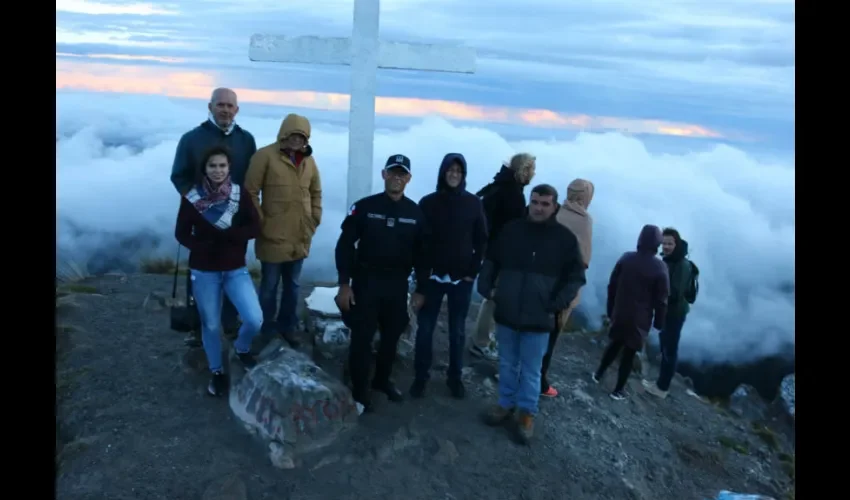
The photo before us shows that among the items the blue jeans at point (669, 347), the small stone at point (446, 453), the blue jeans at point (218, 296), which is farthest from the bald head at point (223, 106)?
the blue jeans at point (669, 347)

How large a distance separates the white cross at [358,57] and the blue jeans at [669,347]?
10.9 feet

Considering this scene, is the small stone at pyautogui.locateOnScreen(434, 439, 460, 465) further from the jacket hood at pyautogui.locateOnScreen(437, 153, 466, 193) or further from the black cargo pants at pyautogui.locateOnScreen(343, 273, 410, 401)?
the jacket hood at pyautogui.locateOnScreen(437, 153, 466, 193)

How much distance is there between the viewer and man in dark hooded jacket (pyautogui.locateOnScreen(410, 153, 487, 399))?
4.79 meters

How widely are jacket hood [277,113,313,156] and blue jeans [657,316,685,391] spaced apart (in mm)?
3962

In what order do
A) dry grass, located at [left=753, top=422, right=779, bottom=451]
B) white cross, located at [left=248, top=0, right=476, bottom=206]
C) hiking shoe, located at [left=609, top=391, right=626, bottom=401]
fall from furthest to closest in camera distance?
dry grass, located at [left=753, top=422, right=779, bottom=451] < hiking shoe, located at [left=609, top=391, right=626, bottom=401] < white cross, located at [left=248, top=0, right=476, bottom=206]

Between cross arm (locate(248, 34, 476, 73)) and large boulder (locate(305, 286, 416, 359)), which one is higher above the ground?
cross arm (locate(248, 34, 476, 73))

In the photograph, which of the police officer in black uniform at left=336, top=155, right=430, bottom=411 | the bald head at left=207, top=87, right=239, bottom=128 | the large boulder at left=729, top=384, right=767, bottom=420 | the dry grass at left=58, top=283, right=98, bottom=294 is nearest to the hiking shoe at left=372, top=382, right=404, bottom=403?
the police officer in black uniform at left=336, top=155, right=430, bottom=411

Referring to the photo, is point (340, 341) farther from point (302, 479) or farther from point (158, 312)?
point (158, 312)

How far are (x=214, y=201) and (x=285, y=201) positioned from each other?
0.69 meters

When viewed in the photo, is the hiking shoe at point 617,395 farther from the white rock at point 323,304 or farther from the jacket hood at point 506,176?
the white rock at point 323,304

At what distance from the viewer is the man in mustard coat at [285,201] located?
491cm

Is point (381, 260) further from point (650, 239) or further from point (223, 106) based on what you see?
point (650, 239)

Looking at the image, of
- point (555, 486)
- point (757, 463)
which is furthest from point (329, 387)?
point (757, 463)

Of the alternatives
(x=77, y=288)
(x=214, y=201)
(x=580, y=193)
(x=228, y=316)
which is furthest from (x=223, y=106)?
(x=77, y=288)
